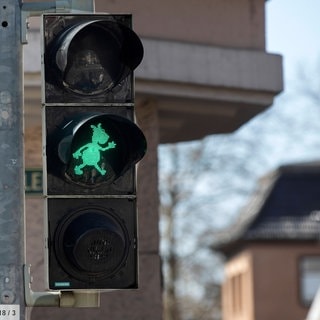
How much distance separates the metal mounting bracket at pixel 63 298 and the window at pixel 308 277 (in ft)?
136

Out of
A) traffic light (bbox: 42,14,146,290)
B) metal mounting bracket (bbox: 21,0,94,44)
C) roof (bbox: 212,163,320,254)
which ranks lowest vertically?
traffic light (bbox: 42,14,146,290)

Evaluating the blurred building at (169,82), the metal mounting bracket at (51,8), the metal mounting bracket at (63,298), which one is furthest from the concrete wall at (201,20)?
the metal mounting bracket at (63,298)

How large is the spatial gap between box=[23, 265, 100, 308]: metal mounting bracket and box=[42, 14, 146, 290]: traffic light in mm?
123

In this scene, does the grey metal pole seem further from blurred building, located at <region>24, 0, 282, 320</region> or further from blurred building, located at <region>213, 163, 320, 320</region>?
blurred building, located at <region>213, 163, 320, 320</region>

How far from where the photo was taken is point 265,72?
11.8 metres

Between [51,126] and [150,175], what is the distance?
5378 millimetres

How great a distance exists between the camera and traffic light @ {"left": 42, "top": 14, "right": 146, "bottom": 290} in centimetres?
644

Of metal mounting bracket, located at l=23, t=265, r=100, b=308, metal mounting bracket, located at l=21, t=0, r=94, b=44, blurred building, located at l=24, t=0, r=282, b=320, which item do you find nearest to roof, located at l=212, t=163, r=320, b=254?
blurred building, located at l=24, t=0, r=282, b=320

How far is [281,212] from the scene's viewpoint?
50.7m

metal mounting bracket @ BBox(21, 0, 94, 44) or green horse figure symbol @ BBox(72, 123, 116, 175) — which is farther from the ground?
metal mounting bracket @ BBox(21, 0, 94, 44)

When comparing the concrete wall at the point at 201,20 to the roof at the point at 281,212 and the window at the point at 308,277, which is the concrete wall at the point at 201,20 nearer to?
the roof at the point at 281,212

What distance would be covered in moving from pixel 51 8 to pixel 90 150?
87 centimetres

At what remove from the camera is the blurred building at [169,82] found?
11352 mm

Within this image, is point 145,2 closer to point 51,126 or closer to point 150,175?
point 150,175
